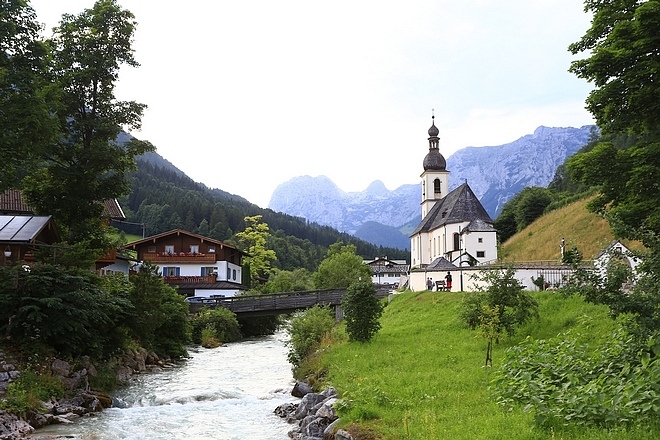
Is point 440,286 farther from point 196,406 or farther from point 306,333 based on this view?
point 196,406

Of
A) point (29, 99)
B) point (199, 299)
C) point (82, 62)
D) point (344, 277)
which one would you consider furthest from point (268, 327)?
point (29, 99)

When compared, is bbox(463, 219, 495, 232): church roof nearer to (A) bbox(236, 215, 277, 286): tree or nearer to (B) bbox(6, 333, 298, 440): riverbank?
(B) bbox(6, 333, 298, 440): riverbank

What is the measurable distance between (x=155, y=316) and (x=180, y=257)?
34907 millimetres

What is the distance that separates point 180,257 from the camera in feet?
192

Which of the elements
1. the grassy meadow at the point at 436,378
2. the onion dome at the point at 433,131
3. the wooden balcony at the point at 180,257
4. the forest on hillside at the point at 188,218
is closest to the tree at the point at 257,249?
the forest on hillside at the point at 188,218

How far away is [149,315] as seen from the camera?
2372cm

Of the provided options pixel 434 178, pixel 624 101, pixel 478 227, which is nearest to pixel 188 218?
pixel 434 178

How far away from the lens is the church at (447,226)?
54.9 meters

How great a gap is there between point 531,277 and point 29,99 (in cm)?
2312

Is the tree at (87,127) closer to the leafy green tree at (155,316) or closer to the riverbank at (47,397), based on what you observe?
the leafy green tree at (155,316)

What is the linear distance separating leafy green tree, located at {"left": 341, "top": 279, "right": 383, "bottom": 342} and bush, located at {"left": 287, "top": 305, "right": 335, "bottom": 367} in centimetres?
233

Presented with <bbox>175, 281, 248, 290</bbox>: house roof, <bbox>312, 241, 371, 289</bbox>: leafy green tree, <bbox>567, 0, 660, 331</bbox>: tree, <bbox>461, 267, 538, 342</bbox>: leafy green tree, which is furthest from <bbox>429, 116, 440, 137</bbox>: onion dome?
<bbox>567, 0, 660, 331</bbox>: tree

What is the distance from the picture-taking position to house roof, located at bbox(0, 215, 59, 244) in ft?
73.3

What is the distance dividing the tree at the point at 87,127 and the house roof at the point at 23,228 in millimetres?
568
